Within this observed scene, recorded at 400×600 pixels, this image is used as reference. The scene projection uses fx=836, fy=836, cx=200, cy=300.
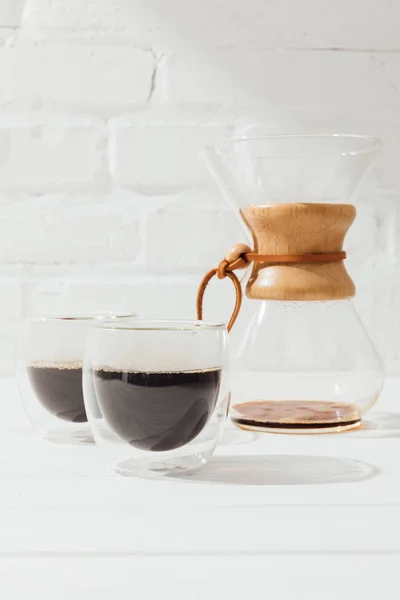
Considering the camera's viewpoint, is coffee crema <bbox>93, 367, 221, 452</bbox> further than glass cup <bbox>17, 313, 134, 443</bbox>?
No

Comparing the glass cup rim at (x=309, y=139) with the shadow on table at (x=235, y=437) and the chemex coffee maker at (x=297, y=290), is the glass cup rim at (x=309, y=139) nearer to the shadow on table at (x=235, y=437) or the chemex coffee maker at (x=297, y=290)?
the chemex coffee maker at (x=297, y=290)

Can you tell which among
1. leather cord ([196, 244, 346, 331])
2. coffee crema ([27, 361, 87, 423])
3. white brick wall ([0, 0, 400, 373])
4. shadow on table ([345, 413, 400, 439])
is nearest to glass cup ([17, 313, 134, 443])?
coffee crema ([27, 361, 87, 423])

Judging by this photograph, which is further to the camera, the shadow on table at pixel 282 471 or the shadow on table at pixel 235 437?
the shadow on table at pixel 235 437

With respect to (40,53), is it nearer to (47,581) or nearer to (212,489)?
(212,489)

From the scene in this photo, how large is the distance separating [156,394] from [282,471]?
106 millimetres

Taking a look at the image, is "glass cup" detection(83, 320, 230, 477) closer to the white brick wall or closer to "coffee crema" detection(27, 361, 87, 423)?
"coffee crema" detection(27, 361, 87, 423)

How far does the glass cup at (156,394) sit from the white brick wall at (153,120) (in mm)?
637

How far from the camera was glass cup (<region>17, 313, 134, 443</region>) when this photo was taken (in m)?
0.70

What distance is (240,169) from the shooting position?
29.7 inches

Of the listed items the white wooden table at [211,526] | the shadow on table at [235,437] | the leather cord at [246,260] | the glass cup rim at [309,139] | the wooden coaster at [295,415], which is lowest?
the white wooden table at [211,526]

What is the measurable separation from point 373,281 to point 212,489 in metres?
0.77

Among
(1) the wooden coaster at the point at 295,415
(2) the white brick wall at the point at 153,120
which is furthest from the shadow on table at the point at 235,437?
(2) the white brick wall at the point at 153,120

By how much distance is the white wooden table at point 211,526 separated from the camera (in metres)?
0.39

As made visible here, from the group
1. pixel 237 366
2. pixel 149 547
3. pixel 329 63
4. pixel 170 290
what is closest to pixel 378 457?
pixel 237 366
